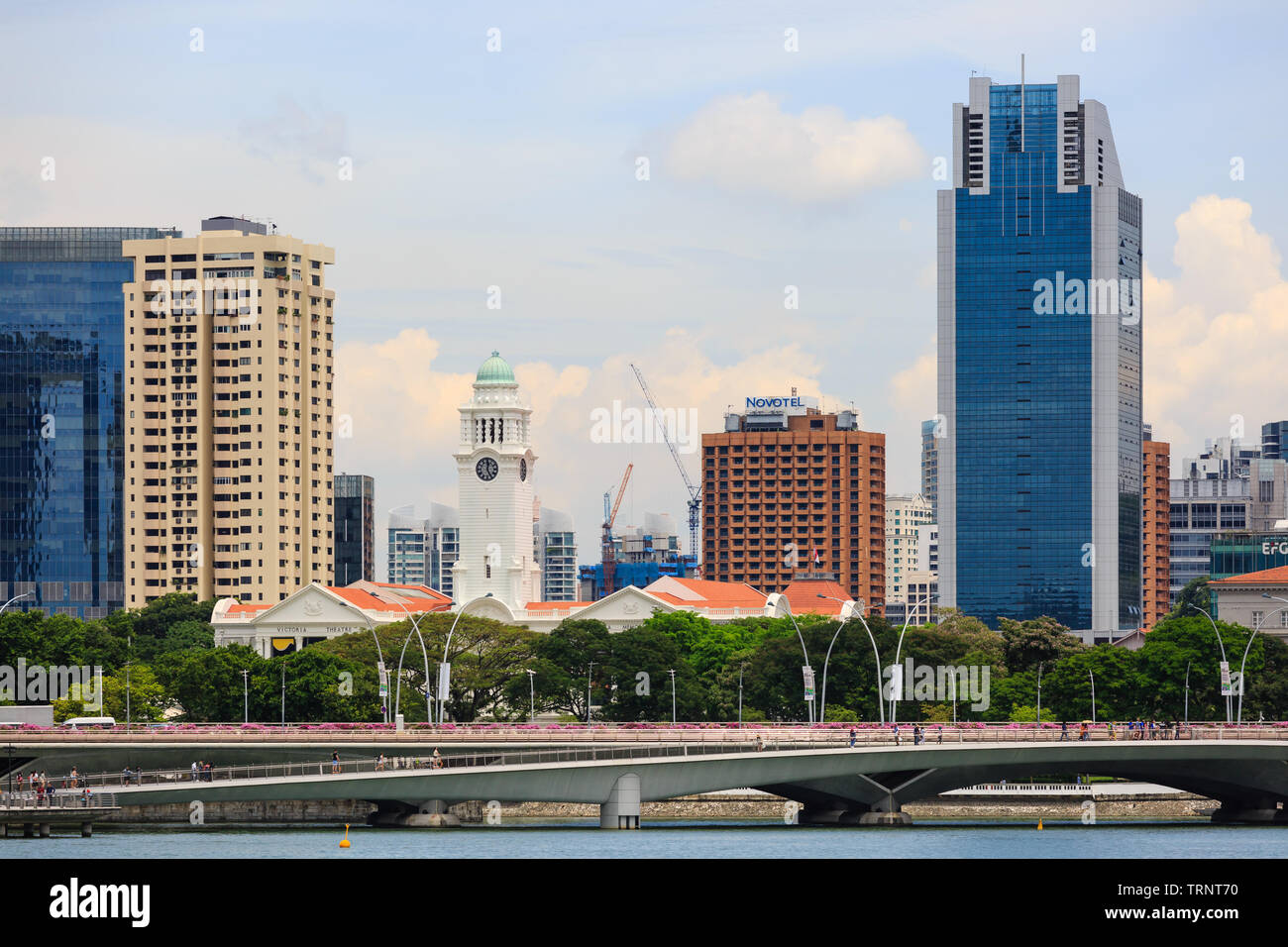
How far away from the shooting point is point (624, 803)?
114562 millimetres

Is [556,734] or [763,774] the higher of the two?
[556,734]

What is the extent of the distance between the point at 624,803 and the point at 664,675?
46.9 meters

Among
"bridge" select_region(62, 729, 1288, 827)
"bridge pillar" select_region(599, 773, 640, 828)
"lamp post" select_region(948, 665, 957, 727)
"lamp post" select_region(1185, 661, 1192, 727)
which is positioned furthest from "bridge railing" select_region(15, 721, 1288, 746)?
"lamp post" select_region(948, 665, 957, 727)

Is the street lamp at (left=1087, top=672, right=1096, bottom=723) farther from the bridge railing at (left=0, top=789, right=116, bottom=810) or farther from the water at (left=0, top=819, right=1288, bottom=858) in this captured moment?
the bridge railing at (left=0, top=789, right=116, bottom=810)

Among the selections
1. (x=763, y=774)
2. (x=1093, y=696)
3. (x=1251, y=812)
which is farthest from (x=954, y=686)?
(x=763, y=774)

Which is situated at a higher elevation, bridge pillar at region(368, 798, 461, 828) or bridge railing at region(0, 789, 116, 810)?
bridge railing at region(0, 789, 116, 810)

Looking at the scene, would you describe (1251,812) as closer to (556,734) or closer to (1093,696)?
(1093,696)

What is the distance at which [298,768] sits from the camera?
120750mm

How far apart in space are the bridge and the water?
6.79ft

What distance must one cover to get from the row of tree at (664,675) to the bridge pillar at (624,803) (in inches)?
1289

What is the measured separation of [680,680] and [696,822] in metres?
27.8

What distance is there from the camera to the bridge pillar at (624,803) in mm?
114062

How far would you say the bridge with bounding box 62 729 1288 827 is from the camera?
111 meters
